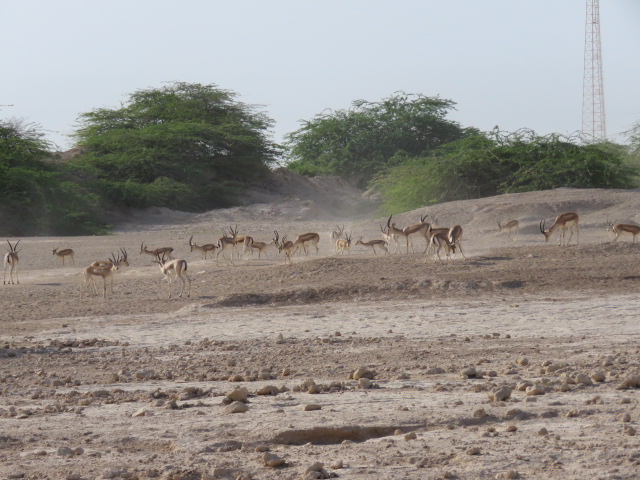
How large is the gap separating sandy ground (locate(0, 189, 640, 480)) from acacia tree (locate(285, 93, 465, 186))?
2915 centimetres

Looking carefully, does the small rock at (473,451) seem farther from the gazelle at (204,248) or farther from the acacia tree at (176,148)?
the acacia tree at (176,148)

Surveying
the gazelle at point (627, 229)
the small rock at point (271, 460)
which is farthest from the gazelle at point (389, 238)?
the small rock at point (271, 460)

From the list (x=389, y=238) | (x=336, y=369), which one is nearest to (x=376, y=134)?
(x=389, y=238)

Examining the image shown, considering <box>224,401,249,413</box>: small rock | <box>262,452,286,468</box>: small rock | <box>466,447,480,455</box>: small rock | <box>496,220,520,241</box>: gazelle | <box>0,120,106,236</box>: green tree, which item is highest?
<box>0,120,106,236</box>: green tree

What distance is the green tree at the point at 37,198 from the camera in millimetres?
31266

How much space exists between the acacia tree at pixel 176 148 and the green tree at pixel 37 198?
2.81m

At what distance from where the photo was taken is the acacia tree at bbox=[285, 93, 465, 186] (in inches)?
1922

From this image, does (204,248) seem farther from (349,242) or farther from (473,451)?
(473,451)

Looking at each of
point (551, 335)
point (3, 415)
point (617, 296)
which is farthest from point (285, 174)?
point (3, 415)

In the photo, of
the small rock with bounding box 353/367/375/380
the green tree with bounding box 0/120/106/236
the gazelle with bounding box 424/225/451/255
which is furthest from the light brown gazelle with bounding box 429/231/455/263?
the green tree with bounding box 0/120/106/236

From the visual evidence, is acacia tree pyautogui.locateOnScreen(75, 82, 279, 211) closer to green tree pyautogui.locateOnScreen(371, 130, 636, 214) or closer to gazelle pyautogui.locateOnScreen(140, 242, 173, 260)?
green tree pyautogui.locateOnScreen(371, 130, 636, 214)

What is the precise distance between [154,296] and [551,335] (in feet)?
25.3

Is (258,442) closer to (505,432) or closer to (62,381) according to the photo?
(505,432)

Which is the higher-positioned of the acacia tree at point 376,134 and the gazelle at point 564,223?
the acacia tree at point 376,134
